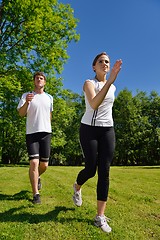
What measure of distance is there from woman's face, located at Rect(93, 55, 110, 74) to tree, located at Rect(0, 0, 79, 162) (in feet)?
40.5

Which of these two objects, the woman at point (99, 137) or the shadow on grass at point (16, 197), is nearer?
the woman at point (99, 137)

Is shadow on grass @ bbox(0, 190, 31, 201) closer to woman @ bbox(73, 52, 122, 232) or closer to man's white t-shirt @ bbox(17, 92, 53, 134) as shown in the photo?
man's white t-shirt @ bbox(17, 92, 53, 134)

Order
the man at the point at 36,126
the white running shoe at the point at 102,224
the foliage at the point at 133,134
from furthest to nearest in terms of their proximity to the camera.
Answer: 1. the foliage at the point at 133,134
2. the man at the point at 36,126
3. the white running shoe at the point at 102,224

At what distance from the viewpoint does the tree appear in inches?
652

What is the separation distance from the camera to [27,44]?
1734 centimetres

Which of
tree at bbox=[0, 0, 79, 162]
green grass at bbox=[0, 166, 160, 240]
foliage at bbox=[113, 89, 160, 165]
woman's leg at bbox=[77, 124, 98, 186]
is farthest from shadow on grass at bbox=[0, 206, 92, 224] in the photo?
foliage at bbox=[113, 89, 160, 165]

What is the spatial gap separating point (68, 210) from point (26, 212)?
2.60 feet

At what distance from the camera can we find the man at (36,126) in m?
5.37

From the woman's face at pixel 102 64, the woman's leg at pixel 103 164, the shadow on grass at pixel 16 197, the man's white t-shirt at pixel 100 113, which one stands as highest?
the woman's face at pixel 102 64

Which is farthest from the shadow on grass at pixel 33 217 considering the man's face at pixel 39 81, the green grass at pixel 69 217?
the man's face at pixel 39 81

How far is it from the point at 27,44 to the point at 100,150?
1487cm

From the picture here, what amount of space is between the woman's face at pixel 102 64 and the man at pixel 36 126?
1.68 metres

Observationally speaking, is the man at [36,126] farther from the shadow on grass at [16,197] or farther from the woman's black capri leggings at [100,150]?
the woman's black capri leggings at [100,150]

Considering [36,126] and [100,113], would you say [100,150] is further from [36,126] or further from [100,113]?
[36,126]
